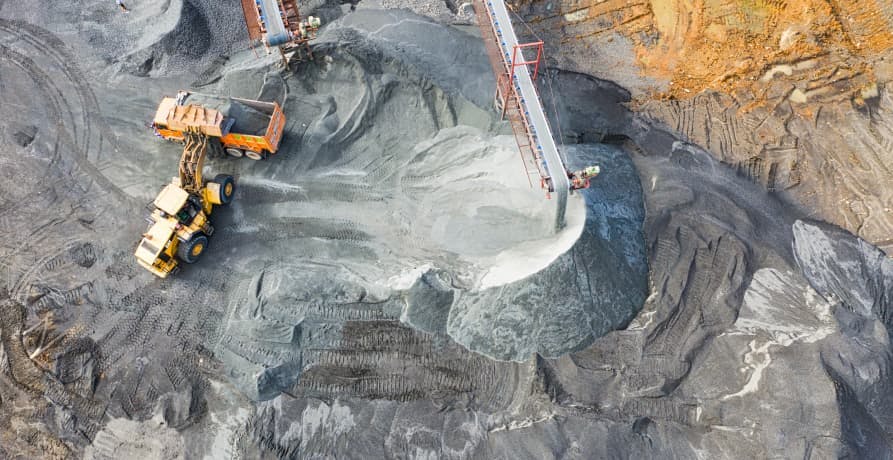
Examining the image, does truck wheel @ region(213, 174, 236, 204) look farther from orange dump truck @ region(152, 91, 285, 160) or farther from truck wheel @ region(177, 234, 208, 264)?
truck wheel @ region(177, 234, 208, 264)

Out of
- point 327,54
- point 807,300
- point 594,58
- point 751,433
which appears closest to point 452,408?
point 751,433

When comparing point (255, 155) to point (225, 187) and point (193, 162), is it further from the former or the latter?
point (193, 162)

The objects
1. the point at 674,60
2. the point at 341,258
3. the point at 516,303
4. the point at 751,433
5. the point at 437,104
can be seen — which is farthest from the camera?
the point at 674,60

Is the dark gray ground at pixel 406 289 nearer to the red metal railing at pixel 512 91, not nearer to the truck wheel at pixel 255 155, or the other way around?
the truck wheel at pixel 255 155

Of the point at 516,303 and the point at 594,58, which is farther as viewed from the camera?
the point at 594,58

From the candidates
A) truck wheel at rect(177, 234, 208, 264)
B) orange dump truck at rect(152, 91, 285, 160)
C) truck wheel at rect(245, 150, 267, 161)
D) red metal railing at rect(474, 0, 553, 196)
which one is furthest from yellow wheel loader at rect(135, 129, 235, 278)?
red metal railing at rect(474, 0, 553, 196)

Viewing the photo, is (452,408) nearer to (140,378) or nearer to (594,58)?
(140,378)

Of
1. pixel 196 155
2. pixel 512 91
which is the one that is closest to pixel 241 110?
pixel 196 155
